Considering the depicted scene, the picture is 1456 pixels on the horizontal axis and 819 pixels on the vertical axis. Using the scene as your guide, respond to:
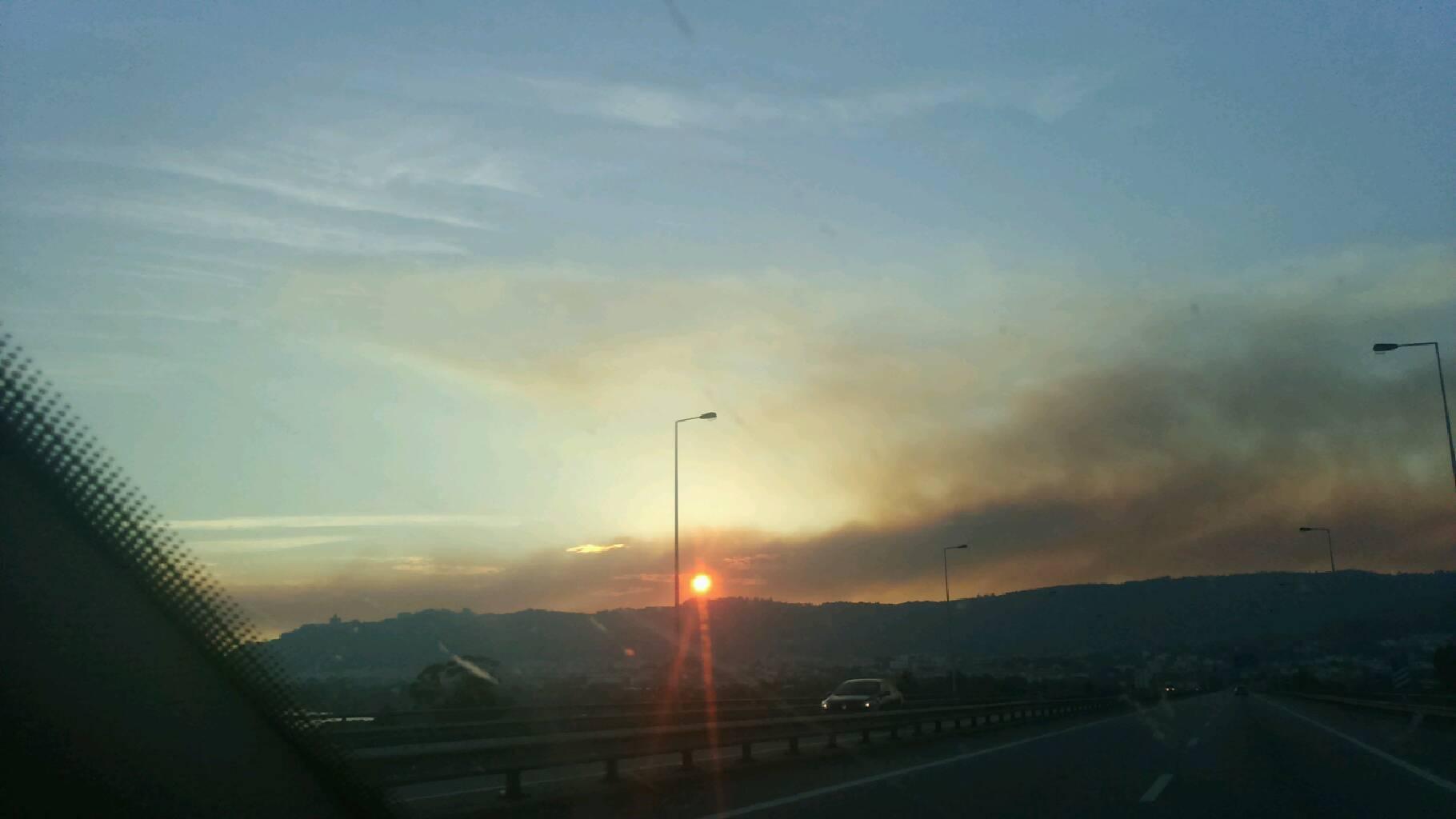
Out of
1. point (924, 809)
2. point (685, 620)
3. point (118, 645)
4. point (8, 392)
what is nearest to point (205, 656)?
point (118, 645)

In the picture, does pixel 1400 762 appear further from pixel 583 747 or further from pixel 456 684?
pixel 456 684

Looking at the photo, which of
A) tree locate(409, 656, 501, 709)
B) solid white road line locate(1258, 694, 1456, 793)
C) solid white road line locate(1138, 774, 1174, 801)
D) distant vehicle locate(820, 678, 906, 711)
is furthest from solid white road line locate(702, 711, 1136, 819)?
solid white road line locate(1258, 694, 1456, 793)

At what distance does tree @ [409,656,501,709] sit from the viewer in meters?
18.6

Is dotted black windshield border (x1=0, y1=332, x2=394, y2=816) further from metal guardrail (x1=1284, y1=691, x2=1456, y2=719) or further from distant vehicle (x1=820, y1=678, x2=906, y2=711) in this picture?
metal guardrail (x1=1284, y1=691, x2=1456, y2=719)

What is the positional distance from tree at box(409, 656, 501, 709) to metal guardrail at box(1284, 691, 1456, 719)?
30235 millimetres

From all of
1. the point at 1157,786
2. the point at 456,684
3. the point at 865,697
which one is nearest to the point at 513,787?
the point at 1157,786

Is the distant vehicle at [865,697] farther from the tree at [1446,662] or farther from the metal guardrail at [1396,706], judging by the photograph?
the tree at [1446,662]

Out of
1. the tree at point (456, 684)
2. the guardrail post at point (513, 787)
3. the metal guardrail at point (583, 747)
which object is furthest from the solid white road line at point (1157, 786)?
the tree at point (456, 684)

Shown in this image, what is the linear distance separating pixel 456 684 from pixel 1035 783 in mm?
12849

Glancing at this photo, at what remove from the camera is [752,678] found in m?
64.0

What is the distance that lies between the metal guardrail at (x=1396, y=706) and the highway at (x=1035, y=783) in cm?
710

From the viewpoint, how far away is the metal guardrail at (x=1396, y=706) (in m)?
39.4

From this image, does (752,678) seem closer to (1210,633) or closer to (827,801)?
(827,801)

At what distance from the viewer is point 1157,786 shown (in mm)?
18875
